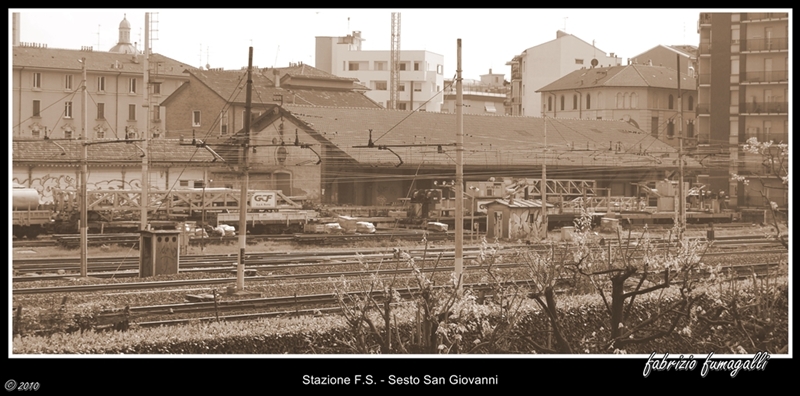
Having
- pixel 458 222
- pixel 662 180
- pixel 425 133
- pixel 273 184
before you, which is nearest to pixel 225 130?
pixel 273 184

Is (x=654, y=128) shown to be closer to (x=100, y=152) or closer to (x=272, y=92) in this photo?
(x=272, y=92)

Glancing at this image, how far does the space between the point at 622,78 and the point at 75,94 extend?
18.6 meters

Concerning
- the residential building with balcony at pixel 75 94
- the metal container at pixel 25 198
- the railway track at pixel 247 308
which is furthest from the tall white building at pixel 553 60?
the metal container at pixel 25 198

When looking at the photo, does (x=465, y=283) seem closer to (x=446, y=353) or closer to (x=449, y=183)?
(x=446, y=353)

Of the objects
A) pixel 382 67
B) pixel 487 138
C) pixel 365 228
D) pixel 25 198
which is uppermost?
pixel 382 67

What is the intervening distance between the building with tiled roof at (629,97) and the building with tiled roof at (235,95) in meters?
11.0

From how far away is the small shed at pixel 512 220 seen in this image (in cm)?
2794

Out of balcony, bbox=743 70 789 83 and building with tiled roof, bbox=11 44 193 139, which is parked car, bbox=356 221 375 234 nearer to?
building with tiled roof, bbox=11 44 193 139

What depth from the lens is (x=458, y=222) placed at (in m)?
15.7

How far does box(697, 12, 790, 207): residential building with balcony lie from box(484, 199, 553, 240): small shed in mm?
6443

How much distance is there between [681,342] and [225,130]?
2756cm

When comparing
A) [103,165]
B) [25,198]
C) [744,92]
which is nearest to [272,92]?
[103,165]

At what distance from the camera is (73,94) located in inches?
1072

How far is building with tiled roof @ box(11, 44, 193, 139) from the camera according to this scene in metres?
26.2
